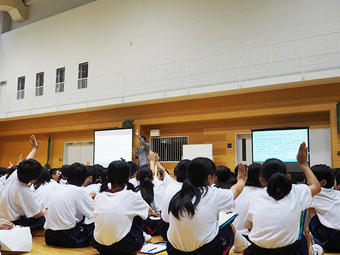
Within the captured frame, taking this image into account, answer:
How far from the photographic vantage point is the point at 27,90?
15.9 metres

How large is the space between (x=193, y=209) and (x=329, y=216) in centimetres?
211

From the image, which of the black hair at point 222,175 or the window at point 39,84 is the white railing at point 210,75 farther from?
the black hair at point 222,175

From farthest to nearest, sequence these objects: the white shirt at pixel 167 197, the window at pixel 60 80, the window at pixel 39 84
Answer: the window at pixel 39 84 < the window at pixel 60 80 < the white shirt at pixel 167 197

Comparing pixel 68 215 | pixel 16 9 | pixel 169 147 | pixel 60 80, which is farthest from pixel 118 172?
pixel 16 9

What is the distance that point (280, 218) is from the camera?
2.62 meters

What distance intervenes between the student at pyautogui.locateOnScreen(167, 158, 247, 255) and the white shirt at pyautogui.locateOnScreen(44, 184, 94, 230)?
1.66 m

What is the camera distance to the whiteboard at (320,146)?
9.06m

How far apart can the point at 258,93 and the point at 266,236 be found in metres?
7.57

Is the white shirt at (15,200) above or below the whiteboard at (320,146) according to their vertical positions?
below

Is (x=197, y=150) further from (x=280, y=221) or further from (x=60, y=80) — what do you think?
(x=280, y=221)

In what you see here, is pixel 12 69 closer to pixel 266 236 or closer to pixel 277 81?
pixel 277 81

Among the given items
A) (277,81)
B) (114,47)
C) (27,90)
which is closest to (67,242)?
(277,81)

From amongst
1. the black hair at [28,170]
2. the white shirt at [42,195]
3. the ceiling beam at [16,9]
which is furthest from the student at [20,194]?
the ceiling beam at [16,9]

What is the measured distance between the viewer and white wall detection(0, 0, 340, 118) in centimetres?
933
